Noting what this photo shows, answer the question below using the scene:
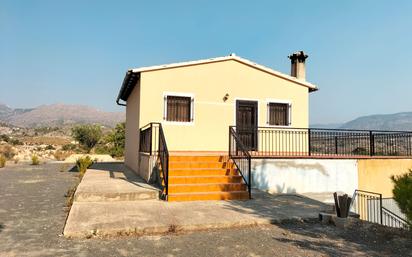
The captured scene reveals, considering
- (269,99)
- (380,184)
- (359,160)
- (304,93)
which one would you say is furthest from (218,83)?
(380,184)

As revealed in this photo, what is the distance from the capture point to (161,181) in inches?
353

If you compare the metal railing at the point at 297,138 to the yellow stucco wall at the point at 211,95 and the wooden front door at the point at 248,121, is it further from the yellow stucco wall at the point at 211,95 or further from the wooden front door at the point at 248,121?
the yellow stucco wall at the point at 211,95

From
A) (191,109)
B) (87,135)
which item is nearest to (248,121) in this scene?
(191,109)

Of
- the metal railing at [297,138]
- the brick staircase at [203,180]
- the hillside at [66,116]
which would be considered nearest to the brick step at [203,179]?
the brick staircase at [203,180]

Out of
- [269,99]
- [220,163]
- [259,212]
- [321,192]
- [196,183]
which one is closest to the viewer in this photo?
[259,212]

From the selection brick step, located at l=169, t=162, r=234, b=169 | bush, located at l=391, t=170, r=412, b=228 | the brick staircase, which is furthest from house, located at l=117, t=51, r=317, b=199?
bush, located at l=391, t=170, r=412, b=228

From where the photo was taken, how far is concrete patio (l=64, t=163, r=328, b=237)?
568 cm

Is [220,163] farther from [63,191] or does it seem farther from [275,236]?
[63,191]

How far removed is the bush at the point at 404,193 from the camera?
14.8 ft

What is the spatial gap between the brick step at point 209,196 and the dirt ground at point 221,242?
7.66 feet

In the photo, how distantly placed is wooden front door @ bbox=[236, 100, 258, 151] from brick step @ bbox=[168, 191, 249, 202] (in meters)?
4.51

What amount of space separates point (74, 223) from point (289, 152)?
947 cm

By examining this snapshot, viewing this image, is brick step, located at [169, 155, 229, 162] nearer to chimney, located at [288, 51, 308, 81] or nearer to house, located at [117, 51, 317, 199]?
house, located at [117, 51, 317, 199]

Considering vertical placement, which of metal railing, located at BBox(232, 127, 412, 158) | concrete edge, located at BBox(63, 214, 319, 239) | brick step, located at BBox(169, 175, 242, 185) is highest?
metal railing, located at BBox(232, 127, 412, 158)
